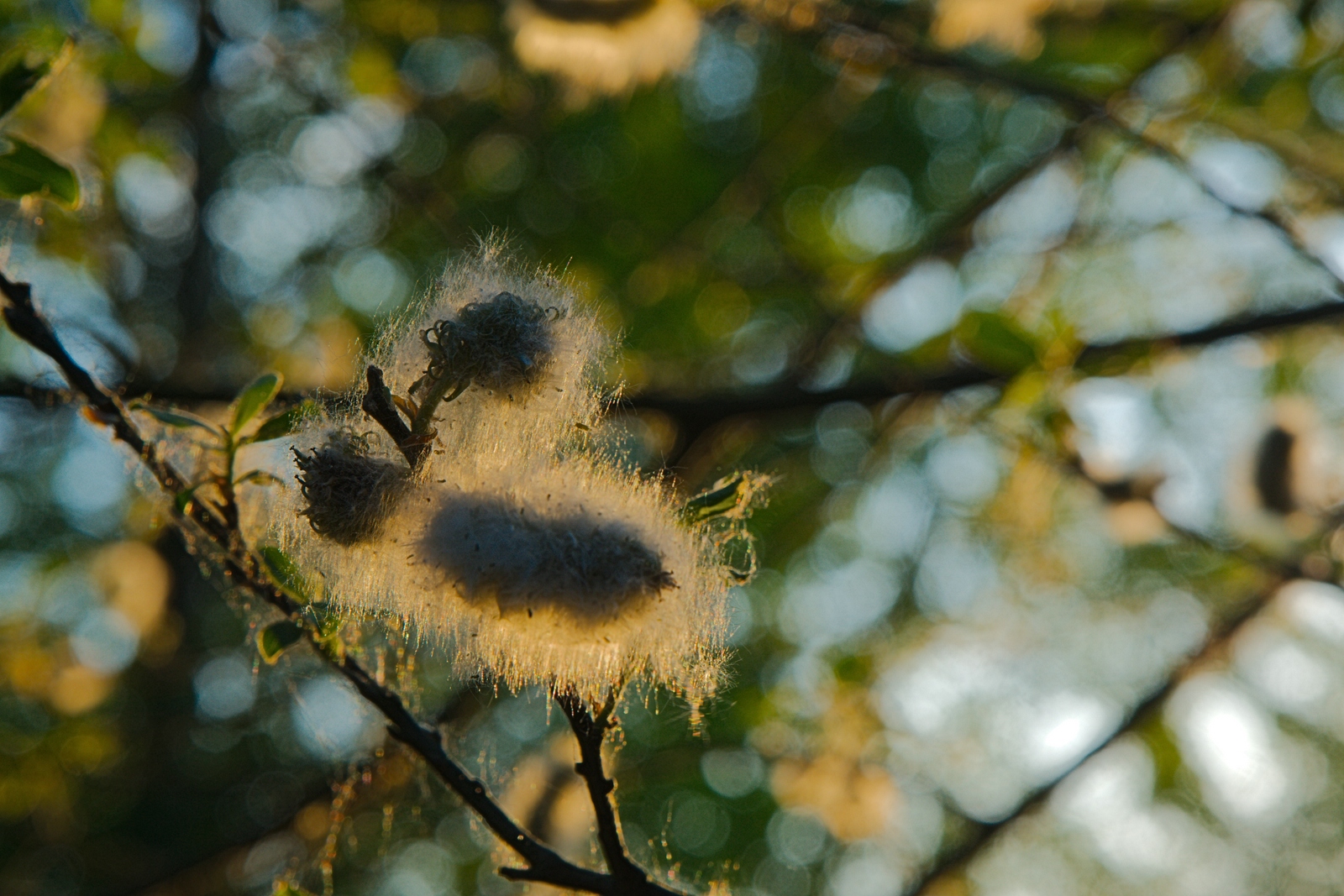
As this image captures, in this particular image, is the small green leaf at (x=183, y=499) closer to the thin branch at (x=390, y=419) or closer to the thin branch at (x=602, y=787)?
the thin branch at (x=390, y=419)

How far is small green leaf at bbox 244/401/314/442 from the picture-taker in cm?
103

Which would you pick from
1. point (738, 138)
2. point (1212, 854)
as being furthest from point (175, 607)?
point (1212, 854)

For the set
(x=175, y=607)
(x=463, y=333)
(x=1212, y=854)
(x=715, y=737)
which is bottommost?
(x=1212, y=854)

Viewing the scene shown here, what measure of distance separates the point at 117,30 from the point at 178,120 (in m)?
3.24

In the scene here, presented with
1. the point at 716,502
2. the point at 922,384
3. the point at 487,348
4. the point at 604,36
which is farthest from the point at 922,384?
the point at 604,36

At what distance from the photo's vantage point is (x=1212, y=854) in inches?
255

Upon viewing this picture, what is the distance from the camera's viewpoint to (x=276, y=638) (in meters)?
1.00

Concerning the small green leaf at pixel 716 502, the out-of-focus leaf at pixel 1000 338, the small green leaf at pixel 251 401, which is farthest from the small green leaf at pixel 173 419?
the out-of-focus leaf at pixel 1000 338

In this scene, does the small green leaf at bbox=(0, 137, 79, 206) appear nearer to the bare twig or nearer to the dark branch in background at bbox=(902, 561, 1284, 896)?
the bare twig

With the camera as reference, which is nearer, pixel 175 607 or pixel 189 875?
pixel 189 875

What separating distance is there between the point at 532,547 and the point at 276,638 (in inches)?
11.7

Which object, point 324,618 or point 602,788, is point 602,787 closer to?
point 602,788

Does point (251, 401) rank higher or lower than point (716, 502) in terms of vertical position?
higher

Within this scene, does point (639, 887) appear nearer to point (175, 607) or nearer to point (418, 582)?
point (418, 582)
